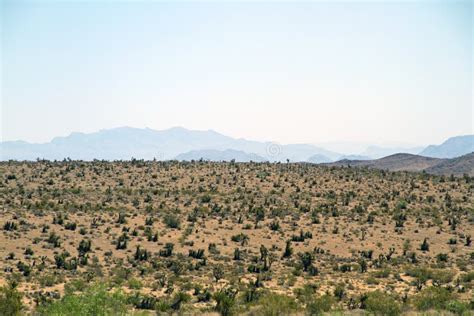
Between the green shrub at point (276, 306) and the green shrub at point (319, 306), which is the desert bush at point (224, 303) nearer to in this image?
Answer: the green shrub at point (276, 306)

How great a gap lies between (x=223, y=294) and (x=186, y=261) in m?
10.5

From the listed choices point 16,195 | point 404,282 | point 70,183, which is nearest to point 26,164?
point 70,183

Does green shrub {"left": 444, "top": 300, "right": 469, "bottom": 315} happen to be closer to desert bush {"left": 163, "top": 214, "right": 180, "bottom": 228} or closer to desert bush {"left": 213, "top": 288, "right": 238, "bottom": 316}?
desert bush {"left": 213, "top": 288, "right": 238, "bottom": 316}

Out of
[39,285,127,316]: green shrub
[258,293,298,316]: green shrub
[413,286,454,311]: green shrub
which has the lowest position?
[413,286,454,311]: green shrub

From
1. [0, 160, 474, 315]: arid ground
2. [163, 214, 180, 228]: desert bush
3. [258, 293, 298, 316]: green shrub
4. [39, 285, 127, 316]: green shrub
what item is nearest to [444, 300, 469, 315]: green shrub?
[0, 160, 474, 315]: arid ground

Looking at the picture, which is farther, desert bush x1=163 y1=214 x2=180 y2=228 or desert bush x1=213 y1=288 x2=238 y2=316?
desert bush x1=163 y1=214 x2=180 y2=228

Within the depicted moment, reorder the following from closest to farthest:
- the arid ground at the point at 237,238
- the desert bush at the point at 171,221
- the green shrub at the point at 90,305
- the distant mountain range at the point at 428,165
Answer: the green shrub at the point at 90,305 < the arid ground at the point at 237,238 < the desert bush at the point at 171,221 < the distant mountain range at the point at 428,165

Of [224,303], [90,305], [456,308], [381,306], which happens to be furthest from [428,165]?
[90,305]

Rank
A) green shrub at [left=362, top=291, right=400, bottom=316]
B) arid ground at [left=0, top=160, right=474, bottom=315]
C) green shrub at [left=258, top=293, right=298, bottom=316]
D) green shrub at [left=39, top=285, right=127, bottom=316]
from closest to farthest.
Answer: green shrub at [left=39, top=285, right=127, bottom=316] → green shrub at [left=258, top=293, right=298, bottom=316] → green shrub at [left=362, top=291, right=400, bottom=316] → arid ground at [left=0, top=160, right=474, bottom=315]

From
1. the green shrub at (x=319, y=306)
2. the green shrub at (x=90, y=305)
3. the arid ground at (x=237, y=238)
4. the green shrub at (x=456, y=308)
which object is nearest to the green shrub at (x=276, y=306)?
the arid ground at (x=237, y=238)

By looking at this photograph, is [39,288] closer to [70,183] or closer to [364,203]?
[70,183]

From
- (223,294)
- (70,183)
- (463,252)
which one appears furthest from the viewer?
(70,183)

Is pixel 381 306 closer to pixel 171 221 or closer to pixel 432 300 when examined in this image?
pixel 432 300

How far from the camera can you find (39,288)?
2697 centimetres
